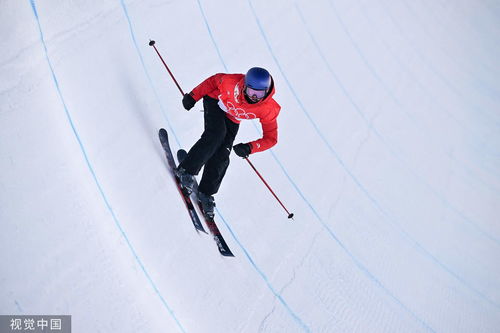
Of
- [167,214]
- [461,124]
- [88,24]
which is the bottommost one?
[461,124]

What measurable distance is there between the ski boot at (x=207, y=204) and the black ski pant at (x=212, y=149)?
0.03 metres

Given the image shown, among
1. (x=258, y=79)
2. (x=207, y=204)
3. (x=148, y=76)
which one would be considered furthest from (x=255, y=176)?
(x=258, y=79)

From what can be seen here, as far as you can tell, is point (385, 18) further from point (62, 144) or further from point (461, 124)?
point (62, 144)

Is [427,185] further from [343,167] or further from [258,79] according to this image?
[258,79]

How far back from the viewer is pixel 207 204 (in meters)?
2.99

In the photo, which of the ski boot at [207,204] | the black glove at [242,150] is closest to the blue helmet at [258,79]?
the black glove at [242,150]

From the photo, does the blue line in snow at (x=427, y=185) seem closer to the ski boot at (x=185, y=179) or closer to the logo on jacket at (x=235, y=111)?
the logo on jacket at (x=235, y=111)

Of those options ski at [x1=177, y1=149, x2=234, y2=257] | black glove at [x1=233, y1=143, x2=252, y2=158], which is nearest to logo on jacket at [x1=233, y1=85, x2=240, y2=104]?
black glove at [x1=233, y1=143, x2=252, y2=158]

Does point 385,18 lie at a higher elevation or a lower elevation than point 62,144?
higher

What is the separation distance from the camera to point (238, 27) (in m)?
4.52

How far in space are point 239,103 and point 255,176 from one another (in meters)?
0.99

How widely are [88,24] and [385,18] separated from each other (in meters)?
4.79

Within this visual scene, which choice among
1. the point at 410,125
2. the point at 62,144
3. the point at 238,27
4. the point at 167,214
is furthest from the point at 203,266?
the point at 410,125

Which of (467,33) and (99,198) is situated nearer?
(99,198)
